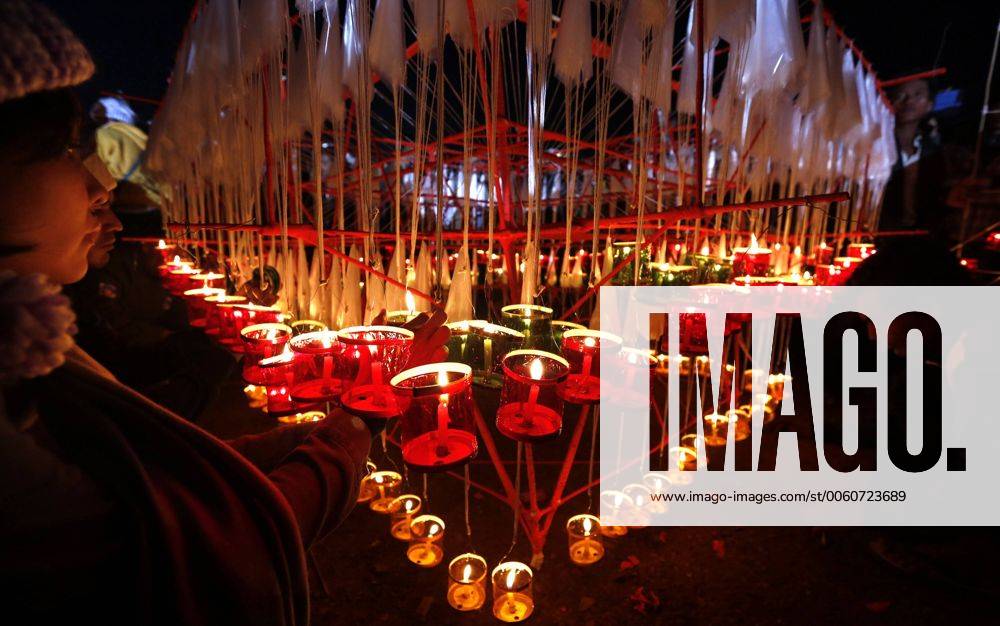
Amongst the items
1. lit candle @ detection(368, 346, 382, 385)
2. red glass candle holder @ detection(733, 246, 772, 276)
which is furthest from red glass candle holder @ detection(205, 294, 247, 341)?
red glass candle holder @ detection(733, 246, 772, 276)

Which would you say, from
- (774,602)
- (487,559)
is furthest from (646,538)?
(487,559)

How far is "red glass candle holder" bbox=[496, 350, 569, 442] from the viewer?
48.6 inches

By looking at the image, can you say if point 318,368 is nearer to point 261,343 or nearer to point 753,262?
point 261,343

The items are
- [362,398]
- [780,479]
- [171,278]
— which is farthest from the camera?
[171,278]

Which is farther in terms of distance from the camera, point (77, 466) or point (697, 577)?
point (697, 577)

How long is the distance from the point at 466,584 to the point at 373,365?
157cm

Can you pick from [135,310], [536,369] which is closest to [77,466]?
[536,369]

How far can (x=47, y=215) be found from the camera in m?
0.60

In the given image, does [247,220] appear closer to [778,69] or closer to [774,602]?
[778,69]

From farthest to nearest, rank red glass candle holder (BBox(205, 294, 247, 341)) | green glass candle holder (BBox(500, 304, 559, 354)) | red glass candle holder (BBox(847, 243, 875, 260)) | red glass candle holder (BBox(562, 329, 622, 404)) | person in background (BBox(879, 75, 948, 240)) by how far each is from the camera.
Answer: person in background (BBox(879, 75, 948, 240)) < red glass candle holder (BBox(847, 243, 875, 260)) < red glass candle holder (BBox(205, 294, 247, 341)) < green glass candle holder (BBox(500, 304, 559, 354)) < red glass candle holder (BBox(562, 329, 622, 404))

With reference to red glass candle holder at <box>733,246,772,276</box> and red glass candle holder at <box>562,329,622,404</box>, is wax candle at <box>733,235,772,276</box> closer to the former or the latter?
red glass candle holder at <box>733,246,772,276</box>

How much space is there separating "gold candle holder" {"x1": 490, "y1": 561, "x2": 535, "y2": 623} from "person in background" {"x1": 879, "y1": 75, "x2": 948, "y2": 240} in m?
8.45

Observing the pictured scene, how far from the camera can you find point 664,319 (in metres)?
2.99

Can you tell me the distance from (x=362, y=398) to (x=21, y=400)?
2.35ft
